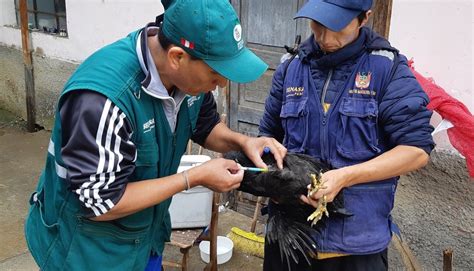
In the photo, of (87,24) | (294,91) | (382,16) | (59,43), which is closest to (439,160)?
(382,16)

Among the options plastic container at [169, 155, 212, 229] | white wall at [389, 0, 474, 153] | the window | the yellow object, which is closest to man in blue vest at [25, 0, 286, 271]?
plastic container at [169, 155, 212, 229]

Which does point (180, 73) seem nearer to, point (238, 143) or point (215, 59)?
point (215, 59)

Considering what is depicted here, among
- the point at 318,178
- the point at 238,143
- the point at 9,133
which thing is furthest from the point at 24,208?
the point at 318,178

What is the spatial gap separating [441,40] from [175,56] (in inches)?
88.9

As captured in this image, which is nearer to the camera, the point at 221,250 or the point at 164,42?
the point at 164,42

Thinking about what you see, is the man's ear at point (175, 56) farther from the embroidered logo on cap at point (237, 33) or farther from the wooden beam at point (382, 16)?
the wooden beam at point (382, 16)

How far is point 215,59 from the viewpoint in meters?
1.71

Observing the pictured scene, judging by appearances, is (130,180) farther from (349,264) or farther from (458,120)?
(458,120)

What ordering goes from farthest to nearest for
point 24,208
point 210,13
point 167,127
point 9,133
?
1. point 9,133
2. point 24,208
3. point 167,127
4. point 210,13

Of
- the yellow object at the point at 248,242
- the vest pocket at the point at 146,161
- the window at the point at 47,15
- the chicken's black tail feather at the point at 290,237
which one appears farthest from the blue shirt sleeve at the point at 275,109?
the window at the point at 47,15

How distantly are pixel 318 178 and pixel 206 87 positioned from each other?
665 mm

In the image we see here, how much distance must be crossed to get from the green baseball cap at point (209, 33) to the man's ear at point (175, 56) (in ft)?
0.06

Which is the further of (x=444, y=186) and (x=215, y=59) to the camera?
(x=444, y=186)

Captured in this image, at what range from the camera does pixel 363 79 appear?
7.31ft
